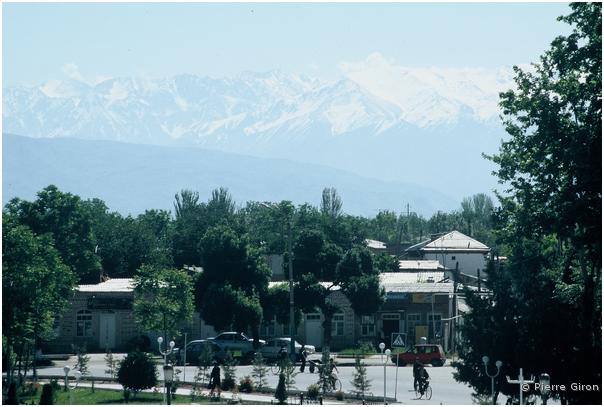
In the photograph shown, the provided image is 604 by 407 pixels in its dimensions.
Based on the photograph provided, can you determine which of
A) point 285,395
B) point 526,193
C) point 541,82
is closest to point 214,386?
point 285,395

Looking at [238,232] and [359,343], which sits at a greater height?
[238,232]

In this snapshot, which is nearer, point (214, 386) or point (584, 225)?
point (584, 225)

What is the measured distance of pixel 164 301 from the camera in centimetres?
5925

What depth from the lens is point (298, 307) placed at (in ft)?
224

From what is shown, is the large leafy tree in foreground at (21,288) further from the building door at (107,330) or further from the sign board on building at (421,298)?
the sign board on building at (421,298)

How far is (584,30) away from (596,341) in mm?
9550

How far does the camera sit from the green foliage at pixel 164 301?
59.4 metres

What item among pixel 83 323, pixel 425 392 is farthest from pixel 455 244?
pixel 425 392

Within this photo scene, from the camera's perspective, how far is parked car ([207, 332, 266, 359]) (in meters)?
61.6

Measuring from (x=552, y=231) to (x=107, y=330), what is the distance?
40.0 m

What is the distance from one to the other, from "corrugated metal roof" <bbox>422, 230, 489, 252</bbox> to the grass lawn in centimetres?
7502

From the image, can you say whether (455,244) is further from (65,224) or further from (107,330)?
(107,330)

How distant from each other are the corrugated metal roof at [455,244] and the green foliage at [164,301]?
182 feet

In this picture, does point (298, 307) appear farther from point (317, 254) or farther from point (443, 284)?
point (443, 284)
